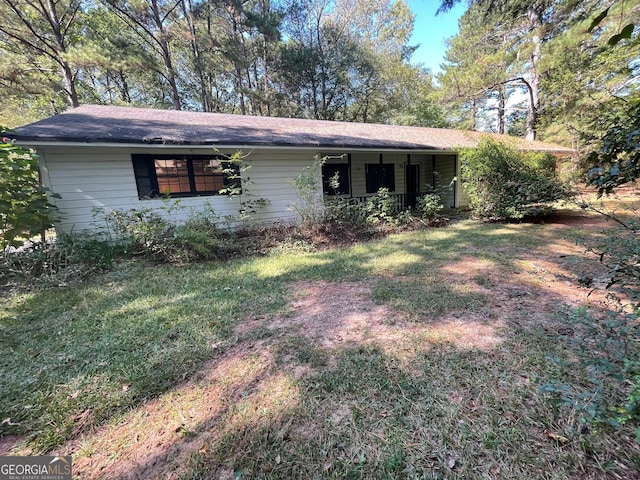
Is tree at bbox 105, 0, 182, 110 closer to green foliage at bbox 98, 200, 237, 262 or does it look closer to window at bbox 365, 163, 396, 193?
window at bbox 365, 163, 396, 193

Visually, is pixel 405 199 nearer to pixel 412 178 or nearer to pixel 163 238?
pixel 412 178

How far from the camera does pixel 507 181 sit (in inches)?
329

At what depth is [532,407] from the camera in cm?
192

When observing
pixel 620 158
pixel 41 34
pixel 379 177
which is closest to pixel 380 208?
pixel 379 177

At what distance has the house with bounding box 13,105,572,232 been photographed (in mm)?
6121

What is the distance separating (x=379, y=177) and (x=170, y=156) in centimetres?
794

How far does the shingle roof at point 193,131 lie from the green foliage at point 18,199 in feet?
2.91

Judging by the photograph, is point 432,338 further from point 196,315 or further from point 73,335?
point 73,335

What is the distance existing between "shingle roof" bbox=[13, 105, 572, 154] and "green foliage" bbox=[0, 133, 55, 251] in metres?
0.89

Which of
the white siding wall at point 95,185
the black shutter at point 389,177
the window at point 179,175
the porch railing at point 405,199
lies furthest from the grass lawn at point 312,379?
the black shutter at point 389,177

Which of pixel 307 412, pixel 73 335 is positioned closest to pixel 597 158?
pixel 307 412

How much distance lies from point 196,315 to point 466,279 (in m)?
3.86

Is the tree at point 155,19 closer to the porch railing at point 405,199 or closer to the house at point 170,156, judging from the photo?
the house at point 170,156

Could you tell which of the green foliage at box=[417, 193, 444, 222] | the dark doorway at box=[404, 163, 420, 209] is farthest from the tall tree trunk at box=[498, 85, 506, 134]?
the green foliage at box=[417, 193, 444, 222]
